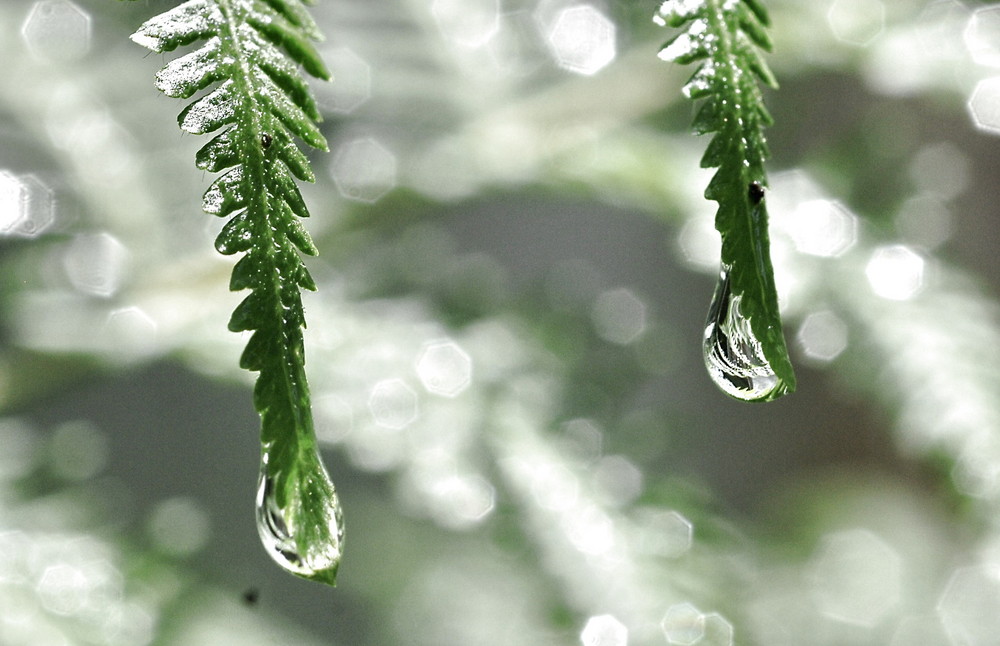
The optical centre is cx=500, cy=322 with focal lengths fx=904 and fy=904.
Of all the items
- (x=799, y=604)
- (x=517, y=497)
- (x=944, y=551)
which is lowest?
(x=517, y=497)

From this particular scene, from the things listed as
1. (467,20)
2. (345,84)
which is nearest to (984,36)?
(467,20)

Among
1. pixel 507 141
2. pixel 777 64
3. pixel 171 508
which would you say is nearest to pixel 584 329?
pixel 507 141

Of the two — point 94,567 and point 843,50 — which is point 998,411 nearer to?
point 843,50

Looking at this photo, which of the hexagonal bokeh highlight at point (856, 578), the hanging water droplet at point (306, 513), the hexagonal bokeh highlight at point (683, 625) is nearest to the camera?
the hanging water droplet at point (306, 513)

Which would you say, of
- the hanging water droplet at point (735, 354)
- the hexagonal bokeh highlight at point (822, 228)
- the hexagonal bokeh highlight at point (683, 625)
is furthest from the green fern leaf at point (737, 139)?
the hexagonal bokeh highlight at point (822, 228)

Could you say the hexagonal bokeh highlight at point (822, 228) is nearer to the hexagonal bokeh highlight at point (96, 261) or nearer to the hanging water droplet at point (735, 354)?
the hanging water droplet at point (735, 354)

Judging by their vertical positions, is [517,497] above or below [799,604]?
below

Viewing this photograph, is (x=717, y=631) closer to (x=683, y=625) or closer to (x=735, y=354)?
(x=683, y=625)

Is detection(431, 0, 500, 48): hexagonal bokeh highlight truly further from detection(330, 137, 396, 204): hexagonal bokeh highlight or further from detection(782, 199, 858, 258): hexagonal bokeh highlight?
detection(782, 199, 858, 258): hexagonal bokeh highlight
